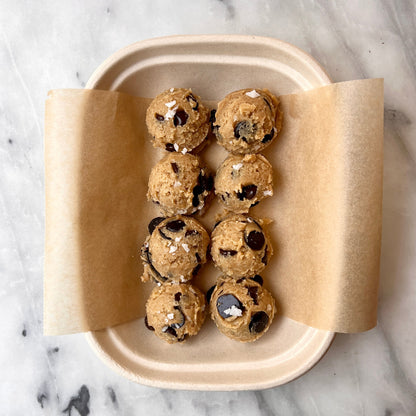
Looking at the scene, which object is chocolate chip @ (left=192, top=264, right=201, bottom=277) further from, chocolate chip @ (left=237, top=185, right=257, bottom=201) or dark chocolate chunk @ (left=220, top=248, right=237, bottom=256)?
chocolate chip @ (left=237, top=185, right=257, bottom=201)

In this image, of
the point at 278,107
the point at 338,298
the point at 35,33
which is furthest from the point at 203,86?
the point at 338,298

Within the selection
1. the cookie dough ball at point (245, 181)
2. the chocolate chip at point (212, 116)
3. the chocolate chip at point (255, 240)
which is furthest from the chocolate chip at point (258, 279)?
the chocolate chip at point (212, 116)

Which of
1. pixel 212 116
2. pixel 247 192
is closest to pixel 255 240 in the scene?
pixel 247 192

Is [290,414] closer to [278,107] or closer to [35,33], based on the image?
[278,107]

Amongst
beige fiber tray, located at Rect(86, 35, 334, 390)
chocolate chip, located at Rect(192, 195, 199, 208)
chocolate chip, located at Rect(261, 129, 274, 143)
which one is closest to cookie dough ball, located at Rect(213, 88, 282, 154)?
chocolate chip, located at Rect(261, 129, 274, 143)

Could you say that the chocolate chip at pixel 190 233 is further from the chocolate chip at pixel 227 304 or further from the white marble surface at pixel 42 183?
the white marble surface at pixel 42 183

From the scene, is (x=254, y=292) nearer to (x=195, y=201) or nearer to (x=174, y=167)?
(x=195, y=201)
